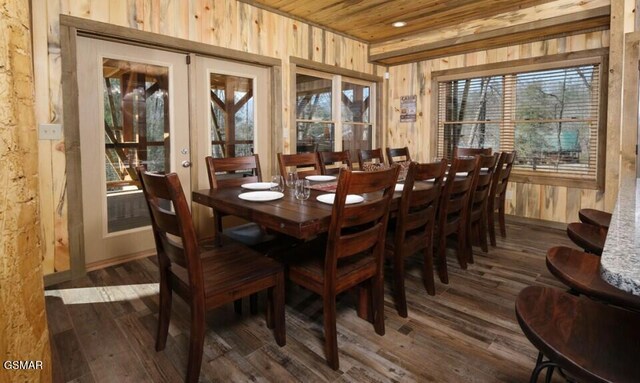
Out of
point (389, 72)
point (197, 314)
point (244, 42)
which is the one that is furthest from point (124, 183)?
point (389, 72)

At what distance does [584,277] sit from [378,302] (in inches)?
40.2

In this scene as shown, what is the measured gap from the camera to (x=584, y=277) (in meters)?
1.21

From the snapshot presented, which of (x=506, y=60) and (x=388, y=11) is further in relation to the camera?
(x=506, y=60)

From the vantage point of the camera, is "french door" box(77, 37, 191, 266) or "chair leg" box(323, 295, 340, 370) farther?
"french door" box(77, 37, 191, 266)

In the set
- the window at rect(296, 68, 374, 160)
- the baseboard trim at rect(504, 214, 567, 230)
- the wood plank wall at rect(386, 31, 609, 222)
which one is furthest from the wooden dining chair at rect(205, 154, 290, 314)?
the baseboard trim at rect(504, 214, 567, 230)

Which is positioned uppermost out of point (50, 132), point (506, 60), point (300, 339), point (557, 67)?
point (506, 60)

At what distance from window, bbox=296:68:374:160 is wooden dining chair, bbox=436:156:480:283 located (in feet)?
7.75

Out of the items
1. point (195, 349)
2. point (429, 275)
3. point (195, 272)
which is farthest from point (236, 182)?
point (429, 275)

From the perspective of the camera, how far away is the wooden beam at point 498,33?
3.68 meters

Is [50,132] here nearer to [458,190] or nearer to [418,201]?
[418,201]

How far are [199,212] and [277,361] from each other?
2257 mm

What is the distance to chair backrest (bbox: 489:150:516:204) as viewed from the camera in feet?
11.0

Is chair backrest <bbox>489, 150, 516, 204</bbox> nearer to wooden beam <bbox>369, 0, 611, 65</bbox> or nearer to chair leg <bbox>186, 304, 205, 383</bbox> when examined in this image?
wooden beam <bbox>369, 0, 611, 65</bbox>

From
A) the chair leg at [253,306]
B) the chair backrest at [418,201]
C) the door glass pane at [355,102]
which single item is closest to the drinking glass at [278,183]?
the chair leg at [253,306]
